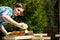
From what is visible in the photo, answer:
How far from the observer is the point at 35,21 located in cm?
750

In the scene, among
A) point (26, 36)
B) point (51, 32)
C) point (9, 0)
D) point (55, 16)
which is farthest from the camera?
point (55, 16)

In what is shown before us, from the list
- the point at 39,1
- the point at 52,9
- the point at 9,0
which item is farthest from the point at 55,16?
the point at 9,0

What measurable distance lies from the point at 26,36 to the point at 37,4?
2.77 metres

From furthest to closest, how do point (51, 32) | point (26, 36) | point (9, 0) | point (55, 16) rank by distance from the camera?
point (55, 16)
point (51, 32)
point (9, 0)
point (26, 36)

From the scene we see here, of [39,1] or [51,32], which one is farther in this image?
[51,32]

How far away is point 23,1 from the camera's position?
24.7 feet

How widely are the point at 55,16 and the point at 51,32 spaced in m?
0.73

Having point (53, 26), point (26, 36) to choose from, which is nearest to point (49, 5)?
point (53, 26)

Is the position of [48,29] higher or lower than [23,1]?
lower

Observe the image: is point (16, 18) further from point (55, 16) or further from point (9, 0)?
point (55, 16)

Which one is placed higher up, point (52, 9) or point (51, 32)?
point (52, 9)

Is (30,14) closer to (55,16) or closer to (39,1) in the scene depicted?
(39,1)

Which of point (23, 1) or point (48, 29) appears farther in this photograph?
point (48, 29)

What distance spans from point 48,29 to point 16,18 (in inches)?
53.6
